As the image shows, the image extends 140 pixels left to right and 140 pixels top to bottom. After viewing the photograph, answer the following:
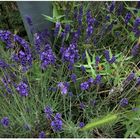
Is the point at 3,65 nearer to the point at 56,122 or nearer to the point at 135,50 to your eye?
the point at 56,122

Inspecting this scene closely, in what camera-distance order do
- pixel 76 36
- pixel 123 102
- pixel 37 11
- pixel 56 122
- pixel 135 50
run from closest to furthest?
pixel 56 122 < pixel 123 102 < pixel 135 50 < pixel 76 36 < pixel 37 11

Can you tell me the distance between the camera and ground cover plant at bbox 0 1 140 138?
153 centimetres

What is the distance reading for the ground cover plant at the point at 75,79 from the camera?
1.53 meters

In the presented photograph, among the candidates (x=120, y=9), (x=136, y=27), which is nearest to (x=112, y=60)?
(x=136, y=27)

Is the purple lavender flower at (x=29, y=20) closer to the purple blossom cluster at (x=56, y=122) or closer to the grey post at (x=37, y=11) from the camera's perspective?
→ the grey post at (x=37, y=11)

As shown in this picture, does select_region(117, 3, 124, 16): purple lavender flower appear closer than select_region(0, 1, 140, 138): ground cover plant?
No

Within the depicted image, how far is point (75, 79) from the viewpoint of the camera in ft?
5.24

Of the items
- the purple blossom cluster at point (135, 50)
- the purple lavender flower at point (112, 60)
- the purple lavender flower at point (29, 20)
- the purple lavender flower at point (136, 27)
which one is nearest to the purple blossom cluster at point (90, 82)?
the purple lavender flower at point (112, 60)

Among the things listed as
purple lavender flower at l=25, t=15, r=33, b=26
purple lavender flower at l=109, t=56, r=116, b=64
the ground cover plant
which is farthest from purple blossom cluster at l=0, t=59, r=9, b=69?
purple lavender flower at l=109, t=56, r=116, b=64

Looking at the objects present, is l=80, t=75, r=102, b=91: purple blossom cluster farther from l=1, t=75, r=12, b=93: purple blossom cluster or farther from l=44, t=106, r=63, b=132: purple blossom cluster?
l=1, t=75, r=12, b=93: purple blossom cluster

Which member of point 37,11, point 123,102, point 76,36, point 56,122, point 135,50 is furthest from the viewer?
point 37,11

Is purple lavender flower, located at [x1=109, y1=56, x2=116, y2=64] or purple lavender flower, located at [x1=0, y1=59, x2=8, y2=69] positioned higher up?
purple lavender flower, located at [x1=0, y1=59, x2=8, y2=69]

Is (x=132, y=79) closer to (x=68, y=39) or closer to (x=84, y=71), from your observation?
(x=84, y=71)

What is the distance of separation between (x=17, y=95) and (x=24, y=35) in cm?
78
